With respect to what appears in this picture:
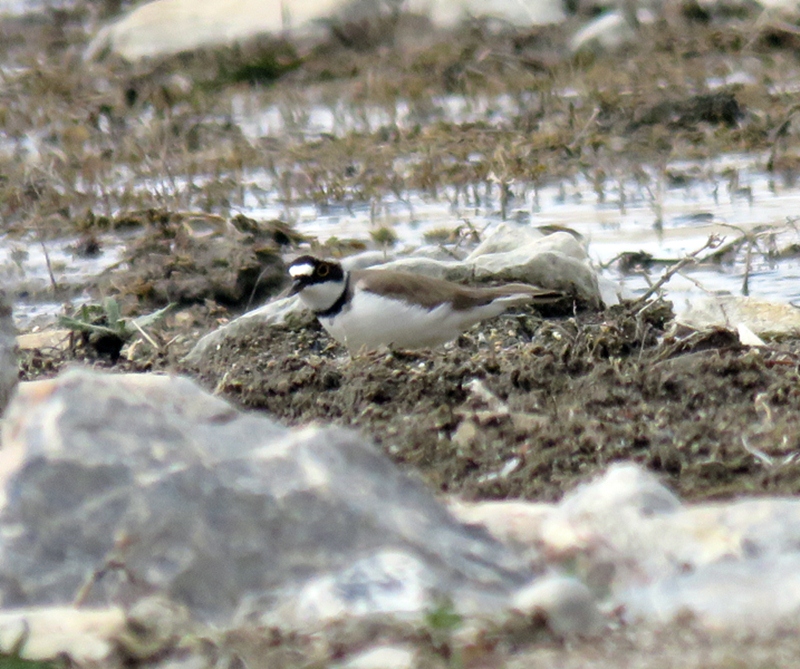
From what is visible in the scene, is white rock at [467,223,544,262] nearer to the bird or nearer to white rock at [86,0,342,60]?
the bird

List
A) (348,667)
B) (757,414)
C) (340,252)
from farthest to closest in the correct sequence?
(340,252)
(757,414)
(348,667)

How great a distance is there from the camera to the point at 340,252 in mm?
8945

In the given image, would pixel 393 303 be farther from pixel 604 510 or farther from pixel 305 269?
pixel 604 510

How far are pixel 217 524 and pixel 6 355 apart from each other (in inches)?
49.6

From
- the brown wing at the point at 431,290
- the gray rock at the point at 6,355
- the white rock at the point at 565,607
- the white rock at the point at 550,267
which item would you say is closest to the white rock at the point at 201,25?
the white rock at the point at 550,267

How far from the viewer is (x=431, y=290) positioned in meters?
6.41

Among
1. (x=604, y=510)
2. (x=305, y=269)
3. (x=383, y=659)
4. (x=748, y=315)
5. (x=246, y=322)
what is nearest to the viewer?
(x=383, y=659)

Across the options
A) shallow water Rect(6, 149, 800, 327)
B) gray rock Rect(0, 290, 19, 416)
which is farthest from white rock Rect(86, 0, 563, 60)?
gray rock Rect(0, 290, 19, 416)

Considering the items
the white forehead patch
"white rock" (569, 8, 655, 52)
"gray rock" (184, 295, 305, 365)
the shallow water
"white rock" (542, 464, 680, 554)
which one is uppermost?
"white rock" (542, 464, 680, 554)

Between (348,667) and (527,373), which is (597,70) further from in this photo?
(348,667)

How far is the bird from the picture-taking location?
6.32 meters

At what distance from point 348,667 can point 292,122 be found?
36.8ft

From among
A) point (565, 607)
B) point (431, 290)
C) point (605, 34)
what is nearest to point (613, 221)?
point (431, 290)

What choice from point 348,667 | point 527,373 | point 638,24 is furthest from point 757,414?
point 638,24
